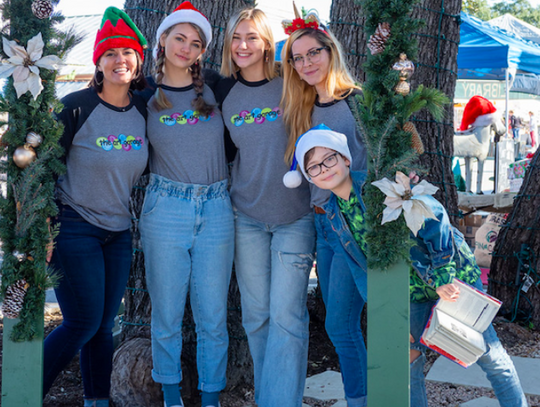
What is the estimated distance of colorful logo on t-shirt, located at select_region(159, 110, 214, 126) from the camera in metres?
2.56

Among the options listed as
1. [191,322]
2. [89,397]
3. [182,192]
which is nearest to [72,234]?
[182,192]

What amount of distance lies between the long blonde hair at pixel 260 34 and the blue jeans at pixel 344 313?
29.6 inches

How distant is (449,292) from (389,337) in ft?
1.40

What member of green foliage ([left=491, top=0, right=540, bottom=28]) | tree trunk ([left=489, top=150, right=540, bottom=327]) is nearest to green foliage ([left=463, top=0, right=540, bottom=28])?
green foliage ([left=491, top=0, right=540, bottom=28])

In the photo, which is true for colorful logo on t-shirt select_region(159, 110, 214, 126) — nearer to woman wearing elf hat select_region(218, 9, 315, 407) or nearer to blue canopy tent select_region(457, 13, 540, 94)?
woman wearing elf hat select_region(218, 9, 315, 407)

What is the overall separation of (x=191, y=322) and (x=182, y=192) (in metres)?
1.00

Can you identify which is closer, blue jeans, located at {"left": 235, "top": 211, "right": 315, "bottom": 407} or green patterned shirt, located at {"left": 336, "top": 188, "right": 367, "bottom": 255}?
green patterned shirt, located at {"left": 336, "top": 188, "right": 367, "bottom": 255}

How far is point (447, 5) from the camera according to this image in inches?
148

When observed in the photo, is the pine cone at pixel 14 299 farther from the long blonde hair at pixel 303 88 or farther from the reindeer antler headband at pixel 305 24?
the reindeer antler headband at pixel 305 24

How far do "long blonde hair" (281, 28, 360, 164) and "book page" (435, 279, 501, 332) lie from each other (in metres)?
0.92

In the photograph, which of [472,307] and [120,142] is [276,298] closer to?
[472,307]

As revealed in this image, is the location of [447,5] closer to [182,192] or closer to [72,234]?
[182,192]

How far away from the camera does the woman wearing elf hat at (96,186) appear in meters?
2.41

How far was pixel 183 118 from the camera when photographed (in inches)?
101
